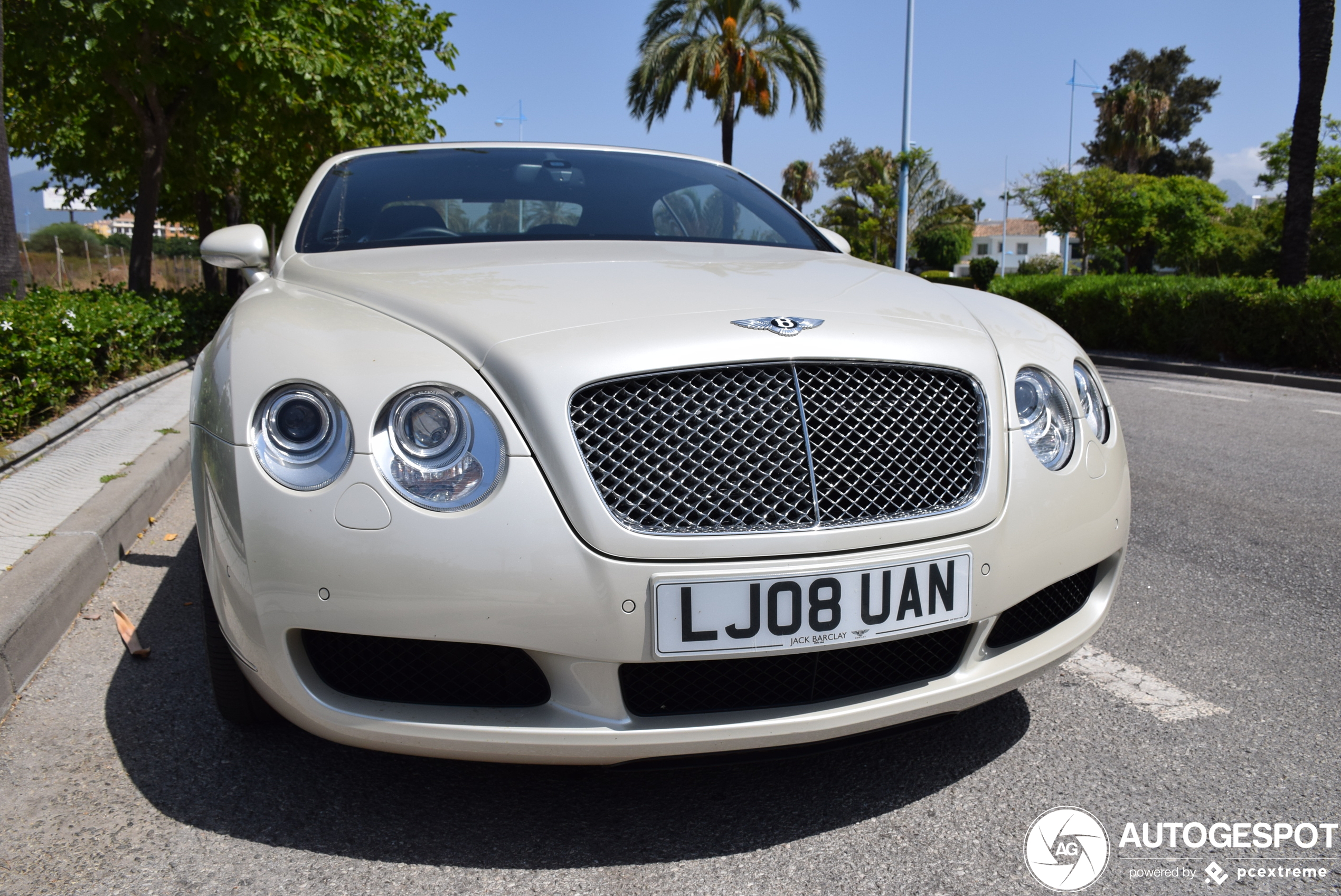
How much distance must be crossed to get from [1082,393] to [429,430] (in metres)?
1.46

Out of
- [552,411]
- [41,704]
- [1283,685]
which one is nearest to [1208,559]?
[1283,685]

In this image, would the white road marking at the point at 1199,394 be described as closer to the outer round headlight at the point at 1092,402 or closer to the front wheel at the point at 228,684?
the outer round headlight at the point at 1092,402

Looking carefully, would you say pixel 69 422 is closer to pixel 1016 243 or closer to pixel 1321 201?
pixel 1321 201

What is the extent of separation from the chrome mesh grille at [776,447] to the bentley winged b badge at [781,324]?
0.08 m

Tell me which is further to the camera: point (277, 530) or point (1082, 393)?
point (1082, 393)

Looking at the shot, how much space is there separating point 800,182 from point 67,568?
80.3m

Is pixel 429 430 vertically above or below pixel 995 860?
above

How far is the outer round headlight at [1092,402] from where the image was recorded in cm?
229

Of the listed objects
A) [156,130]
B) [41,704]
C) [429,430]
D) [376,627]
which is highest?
[156,130]

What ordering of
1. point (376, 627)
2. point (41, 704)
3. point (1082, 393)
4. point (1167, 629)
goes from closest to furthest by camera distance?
point (376, 627)
point (1082, 393)
point (41, 704)
point (1167, 629)

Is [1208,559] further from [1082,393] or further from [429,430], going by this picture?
[429,430]

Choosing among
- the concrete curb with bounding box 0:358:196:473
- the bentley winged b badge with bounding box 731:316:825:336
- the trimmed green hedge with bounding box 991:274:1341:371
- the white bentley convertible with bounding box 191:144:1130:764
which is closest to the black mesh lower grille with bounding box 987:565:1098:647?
the white bentley convertible with bounding box 191:144:1130:764

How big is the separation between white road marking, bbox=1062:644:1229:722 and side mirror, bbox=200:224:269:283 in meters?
2.61

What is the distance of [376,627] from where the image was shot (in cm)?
174
